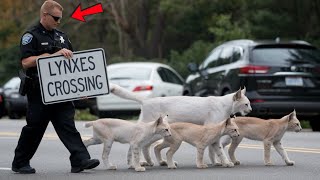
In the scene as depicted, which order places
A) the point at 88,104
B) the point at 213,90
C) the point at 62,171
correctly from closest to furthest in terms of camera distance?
1. the point at 62,171
2. the point at 213,90
3. the point at 88,104

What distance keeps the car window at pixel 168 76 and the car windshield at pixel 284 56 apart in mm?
6971

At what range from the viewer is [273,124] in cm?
1242

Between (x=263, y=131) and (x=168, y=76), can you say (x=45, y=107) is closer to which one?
(x=263, y=131)

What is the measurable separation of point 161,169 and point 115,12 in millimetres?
34443

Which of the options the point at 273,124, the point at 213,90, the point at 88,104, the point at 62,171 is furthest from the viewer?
the point at 88,104

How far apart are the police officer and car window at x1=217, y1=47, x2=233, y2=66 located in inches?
351

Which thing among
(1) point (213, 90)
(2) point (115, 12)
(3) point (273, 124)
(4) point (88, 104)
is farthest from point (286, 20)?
(3) point (273, 124)

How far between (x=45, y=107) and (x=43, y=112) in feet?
0.22

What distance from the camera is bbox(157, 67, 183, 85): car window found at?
2556 cm

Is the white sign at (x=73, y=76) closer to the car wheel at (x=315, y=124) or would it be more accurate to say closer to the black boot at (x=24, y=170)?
the black boot at (x=24, y=170)

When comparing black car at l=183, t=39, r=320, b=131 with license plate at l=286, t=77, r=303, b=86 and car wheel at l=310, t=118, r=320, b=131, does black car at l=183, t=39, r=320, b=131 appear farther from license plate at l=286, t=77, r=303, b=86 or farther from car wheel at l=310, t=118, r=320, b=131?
car wheel at l=310, t=118, r=320, b=131

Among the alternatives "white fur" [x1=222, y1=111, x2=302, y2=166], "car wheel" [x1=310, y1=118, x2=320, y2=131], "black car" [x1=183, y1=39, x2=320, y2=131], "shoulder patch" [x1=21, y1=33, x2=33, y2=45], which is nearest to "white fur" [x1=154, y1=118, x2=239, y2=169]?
"white fur" [x1=222, y1=111, x2=302, y2=166]

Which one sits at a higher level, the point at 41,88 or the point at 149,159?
the point at 41,88

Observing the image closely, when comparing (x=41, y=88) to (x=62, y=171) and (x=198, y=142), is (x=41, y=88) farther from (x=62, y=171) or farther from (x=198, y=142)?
(x=198, y=142)
